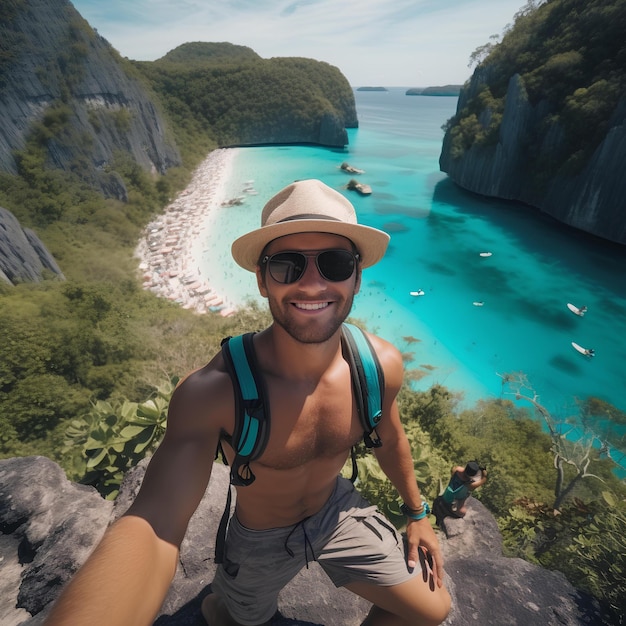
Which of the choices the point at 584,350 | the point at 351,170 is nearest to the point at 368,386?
the point at 584,350

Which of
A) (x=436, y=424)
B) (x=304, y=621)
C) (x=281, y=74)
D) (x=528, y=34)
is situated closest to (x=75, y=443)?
(x=304, y=621)

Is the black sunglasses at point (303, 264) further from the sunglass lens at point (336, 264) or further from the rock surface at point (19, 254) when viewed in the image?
the rock surface at point (19, 254)

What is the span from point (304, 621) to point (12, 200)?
33.7 meters

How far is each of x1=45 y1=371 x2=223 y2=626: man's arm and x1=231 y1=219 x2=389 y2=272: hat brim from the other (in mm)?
724

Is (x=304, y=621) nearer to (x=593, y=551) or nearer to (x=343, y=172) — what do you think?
(x=593, y=551)

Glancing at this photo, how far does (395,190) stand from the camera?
4144cm

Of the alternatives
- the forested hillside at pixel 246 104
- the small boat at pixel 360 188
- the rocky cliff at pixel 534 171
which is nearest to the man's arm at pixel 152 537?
the rocky cliff at pixel 534 171

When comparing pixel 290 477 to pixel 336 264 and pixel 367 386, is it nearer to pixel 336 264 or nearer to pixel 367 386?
pixel 367 386

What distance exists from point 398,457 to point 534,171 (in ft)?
126

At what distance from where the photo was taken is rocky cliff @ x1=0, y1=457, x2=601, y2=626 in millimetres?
2877

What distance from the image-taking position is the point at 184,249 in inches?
1048

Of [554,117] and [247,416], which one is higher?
[247,416]

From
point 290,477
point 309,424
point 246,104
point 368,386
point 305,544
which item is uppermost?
point 246,104

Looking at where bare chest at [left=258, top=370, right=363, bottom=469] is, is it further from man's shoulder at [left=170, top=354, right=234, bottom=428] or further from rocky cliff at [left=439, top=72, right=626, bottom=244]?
rocky cliff at [left=439, top=72, right=626, bottom=244]
